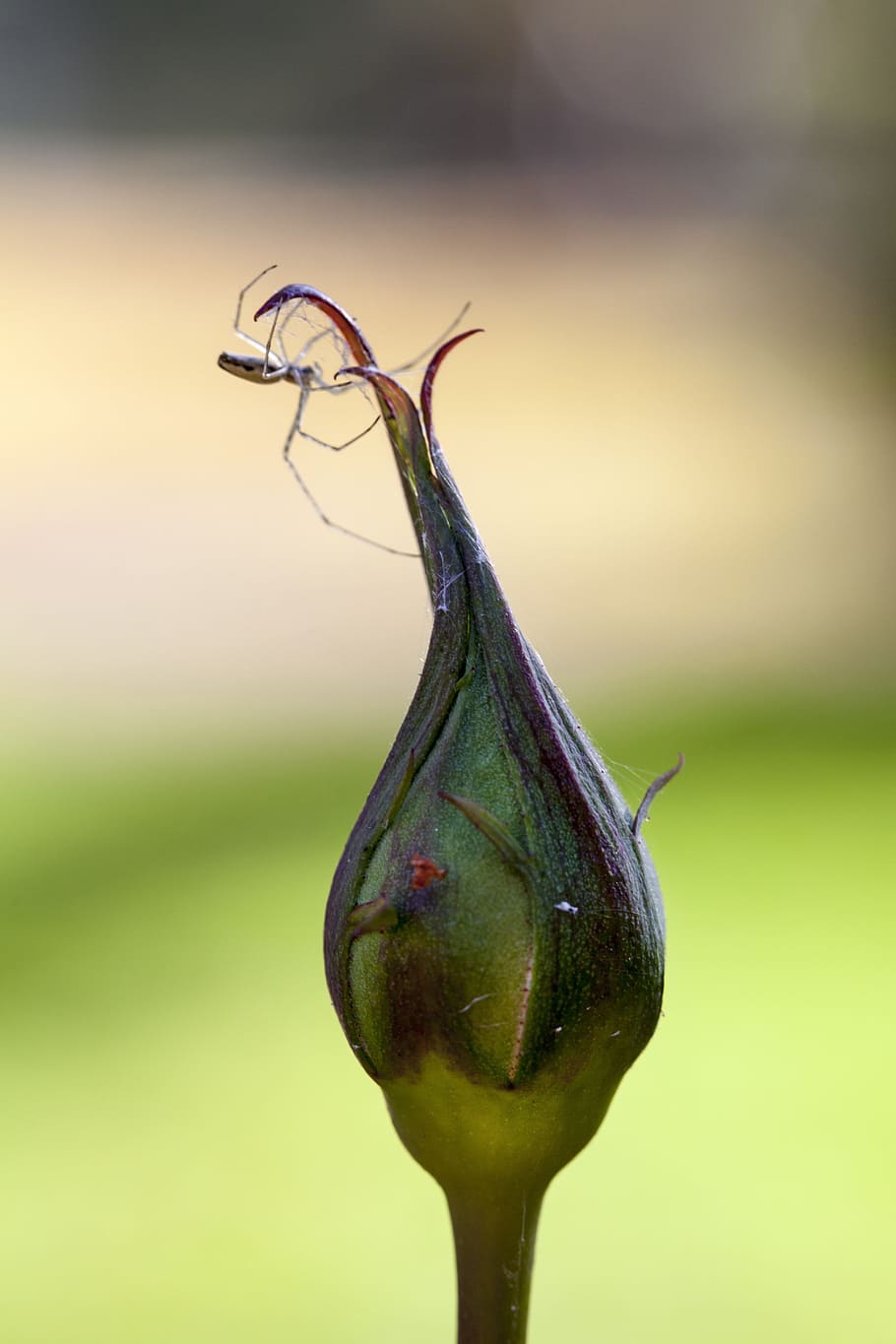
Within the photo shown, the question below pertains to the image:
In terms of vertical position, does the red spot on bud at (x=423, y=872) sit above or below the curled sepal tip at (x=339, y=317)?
below

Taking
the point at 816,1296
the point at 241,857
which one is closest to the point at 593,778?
the point at 816,1296

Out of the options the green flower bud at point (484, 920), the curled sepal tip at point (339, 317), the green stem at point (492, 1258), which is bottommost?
the green stem at point (492, 1258)

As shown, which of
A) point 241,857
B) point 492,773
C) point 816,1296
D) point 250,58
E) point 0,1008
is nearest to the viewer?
point 492,773

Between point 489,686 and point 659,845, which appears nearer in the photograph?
point 489,686

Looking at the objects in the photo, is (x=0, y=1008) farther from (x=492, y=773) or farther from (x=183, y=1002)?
(x=492, y=773)

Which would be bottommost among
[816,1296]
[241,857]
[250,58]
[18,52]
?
[816,1296]
